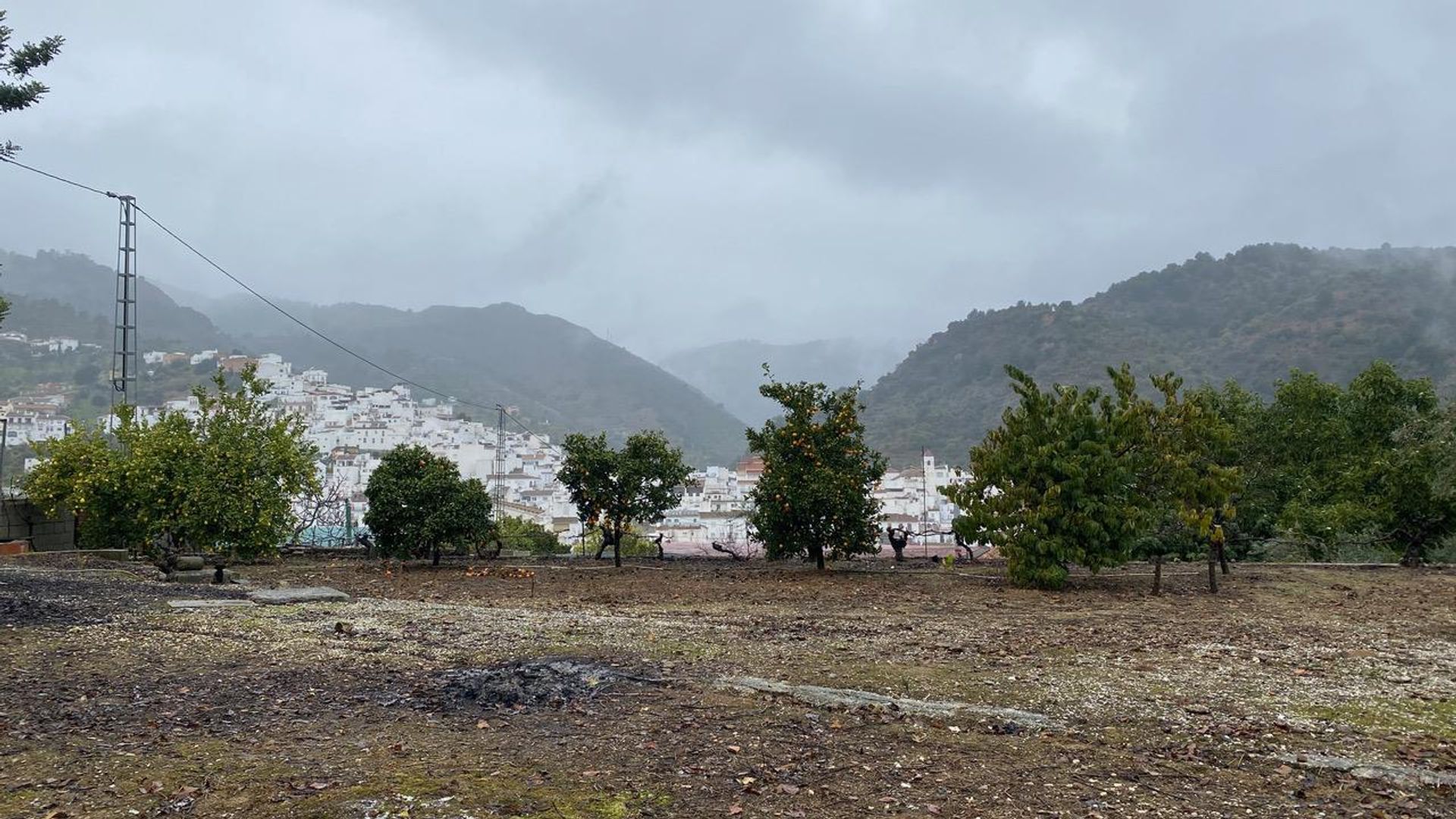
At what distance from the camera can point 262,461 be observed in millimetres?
18625

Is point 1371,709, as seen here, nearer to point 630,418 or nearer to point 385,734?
point 385,734

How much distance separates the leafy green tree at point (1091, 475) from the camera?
16.6m

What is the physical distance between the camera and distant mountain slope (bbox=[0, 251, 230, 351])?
139 metres

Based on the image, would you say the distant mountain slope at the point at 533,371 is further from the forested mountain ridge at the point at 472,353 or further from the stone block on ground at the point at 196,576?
the stone block on ground at the point at 196,576

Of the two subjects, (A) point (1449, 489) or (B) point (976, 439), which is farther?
(B) point (976, 439)

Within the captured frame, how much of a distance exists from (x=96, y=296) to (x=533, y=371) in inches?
2921

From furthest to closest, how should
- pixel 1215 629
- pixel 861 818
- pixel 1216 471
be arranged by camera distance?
pixel 1216 471
pixel 1215 629
pixel 861 818

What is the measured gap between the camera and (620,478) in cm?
2181

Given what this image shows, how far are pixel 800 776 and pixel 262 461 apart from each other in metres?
16.1

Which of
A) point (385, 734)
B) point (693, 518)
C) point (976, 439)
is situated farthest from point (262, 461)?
point (976, 439)

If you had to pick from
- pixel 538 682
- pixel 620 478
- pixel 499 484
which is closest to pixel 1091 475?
pixel 620 478

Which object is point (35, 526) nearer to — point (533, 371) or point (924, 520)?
point (924, 520)

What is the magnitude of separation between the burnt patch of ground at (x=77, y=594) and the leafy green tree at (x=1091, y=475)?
13662 millimetres

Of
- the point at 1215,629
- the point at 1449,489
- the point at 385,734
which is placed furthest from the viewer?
the point at 1449,489
